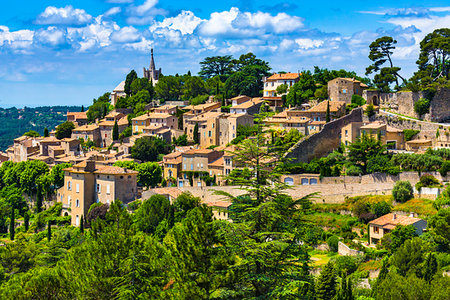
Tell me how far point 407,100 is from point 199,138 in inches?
900

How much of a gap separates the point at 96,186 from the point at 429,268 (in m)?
34.6

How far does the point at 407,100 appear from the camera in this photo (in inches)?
2314

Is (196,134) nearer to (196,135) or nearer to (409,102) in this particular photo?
(196,135)

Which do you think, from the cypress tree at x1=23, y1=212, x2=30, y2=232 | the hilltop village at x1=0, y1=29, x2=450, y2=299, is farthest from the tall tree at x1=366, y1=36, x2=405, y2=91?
the cypress tree at x1=23, y1=212, x2=30, y2=232

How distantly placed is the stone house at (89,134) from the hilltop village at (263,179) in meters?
0.18

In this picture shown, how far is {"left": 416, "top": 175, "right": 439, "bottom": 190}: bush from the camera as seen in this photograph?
44.7 m

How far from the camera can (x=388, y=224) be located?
133ft

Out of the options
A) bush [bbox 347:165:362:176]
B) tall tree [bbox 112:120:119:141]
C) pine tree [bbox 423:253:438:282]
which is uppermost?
tall tree [bbox 112:120:119:141]

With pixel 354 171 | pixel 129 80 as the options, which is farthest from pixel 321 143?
pixel 129 80

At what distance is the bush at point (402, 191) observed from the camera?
44.0 meters

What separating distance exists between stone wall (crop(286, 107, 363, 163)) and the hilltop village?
135 mm

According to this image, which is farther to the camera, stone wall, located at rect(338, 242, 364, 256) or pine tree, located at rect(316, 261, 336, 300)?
stone wall, located at rect(338, 242, 364, 256)

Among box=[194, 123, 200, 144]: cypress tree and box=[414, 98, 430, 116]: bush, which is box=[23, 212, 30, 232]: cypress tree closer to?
box=[194, 123, 200, 144]: cypress tree

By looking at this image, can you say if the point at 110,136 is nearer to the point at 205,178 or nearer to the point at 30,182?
the point at 30,182
